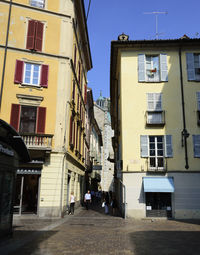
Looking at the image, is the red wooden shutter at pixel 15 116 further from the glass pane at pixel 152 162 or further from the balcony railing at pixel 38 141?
the glass pane at pixel 152 162

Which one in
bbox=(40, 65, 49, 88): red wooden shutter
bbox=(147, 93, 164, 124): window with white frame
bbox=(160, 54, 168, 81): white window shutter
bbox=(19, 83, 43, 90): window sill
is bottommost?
bbox=(147, 93, 164, 124): window with white frame

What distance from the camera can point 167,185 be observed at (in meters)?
15.5

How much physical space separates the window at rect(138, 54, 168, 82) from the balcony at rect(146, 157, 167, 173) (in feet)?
18.0

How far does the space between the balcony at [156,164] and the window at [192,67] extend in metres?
5.95

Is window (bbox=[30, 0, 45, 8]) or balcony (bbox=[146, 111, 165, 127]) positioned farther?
window (bbox=[30, 0, 45, 8])

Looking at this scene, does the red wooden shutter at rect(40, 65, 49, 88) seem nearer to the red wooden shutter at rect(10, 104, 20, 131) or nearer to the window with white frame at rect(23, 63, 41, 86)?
the window with white frame at rect(23, 63, 41, 86)

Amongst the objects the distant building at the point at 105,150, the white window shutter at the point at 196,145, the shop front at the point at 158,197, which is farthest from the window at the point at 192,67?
the distant building at the point at 105,150

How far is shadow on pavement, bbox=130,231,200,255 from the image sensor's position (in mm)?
7648

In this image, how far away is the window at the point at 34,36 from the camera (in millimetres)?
17047

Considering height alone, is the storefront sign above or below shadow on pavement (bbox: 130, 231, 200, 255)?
above

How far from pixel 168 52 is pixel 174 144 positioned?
6.63m

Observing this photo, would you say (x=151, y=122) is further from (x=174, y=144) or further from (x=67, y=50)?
(x=67, y=50)

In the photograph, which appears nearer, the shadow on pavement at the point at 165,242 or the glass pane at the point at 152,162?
the shadow on pavement at the point at 165,242

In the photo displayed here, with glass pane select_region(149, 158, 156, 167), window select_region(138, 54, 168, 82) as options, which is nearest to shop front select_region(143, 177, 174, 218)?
glass pane select_region(149, 158, 156, 167)
